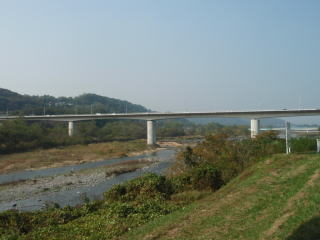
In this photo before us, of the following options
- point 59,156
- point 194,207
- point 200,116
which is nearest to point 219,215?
point 194,207

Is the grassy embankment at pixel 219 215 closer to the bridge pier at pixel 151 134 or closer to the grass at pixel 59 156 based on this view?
the grass at pixel 59 156

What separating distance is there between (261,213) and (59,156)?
4939 cm

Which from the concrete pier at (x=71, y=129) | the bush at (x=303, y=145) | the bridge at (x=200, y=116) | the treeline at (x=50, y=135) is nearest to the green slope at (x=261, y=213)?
the bush at (x=303, y=145)

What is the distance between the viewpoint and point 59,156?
54750 mm

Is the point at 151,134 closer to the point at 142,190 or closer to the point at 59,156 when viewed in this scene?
the point at 59,156

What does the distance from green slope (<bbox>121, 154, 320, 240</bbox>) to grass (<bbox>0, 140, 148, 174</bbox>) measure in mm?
36001

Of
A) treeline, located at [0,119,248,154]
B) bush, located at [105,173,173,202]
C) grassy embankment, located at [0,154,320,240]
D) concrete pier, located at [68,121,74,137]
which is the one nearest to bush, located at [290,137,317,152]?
grassy embankment, located at [0,154,320,240]

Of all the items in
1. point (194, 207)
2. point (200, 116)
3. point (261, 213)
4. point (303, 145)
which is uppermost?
point (200, 116)

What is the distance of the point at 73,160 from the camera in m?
50.9

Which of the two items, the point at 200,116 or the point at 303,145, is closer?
the point at 303,145

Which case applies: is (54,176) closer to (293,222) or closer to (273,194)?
(273,194)

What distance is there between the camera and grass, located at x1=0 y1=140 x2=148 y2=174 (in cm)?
4562

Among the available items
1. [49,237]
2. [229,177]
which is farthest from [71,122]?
[49,237]

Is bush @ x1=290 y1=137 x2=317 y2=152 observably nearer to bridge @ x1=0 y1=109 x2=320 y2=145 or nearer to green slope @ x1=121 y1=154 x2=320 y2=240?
green slope @ x1=121 y1=154 x2=320 y2=240
